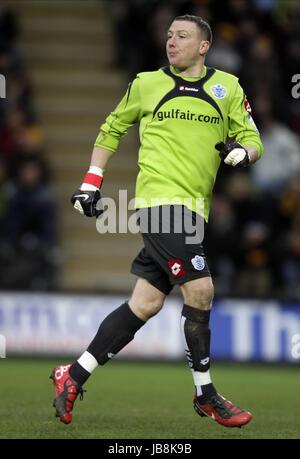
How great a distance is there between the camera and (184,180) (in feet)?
23.4

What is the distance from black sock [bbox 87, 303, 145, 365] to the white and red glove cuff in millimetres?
756

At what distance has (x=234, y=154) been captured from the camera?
6961 millimetres

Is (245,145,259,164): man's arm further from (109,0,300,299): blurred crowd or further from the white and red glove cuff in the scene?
(109,0,300,299): blurred crowd

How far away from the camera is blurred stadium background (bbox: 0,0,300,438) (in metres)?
12.4

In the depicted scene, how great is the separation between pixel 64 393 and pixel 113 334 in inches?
17.9

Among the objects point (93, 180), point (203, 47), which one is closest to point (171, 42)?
point (203, 47)

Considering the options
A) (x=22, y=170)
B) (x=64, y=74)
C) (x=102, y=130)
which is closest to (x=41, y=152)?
(x=22, y=170)

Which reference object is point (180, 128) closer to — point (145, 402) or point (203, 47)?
point (203, 47)

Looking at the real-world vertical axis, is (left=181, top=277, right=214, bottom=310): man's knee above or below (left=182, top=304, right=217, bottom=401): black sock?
above

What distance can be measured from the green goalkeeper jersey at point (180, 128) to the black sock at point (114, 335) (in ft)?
2.22

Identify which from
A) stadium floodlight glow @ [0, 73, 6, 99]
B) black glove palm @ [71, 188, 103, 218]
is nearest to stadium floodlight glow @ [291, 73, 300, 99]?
stadium floodlight glow @ [0, 73, 6, 99]

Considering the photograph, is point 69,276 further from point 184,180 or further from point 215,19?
point 184,180

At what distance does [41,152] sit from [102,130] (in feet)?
24.2
